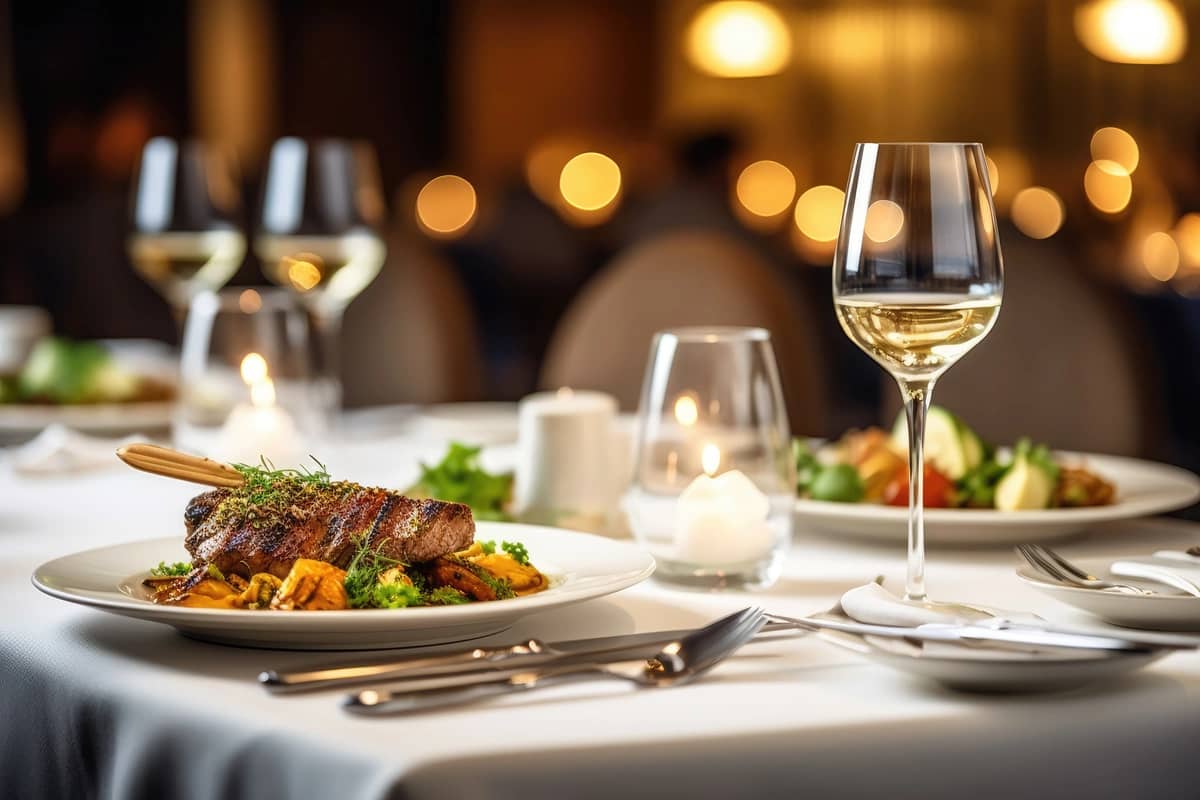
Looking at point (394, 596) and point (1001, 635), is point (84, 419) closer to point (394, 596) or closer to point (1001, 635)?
point (394, 596)

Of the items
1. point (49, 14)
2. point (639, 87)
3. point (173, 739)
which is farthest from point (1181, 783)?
point (639, 87)

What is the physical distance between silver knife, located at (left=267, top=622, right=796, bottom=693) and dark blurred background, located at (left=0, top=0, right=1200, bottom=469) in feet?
4.13

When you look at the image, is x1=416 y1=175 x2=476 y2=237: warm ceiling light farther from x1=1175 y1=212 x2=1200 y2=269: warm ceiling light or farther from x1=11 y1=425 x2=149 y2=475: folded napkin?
x1=11 y1=425 x2=149 y2=475: folded napkin

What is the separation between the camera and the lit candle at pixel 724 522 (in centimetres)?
108

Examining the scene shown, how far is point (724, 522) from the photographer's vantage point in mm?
1082

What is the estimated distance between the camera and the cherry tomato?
1309 mm

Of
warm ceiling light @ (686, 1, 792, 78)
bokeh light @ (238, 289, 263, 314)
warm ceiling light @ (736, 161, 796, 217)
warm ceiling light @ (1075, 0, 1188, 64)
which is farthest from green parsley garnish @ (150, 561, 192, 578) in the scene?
warm ceiling light @ (736, 161, 796, 217)

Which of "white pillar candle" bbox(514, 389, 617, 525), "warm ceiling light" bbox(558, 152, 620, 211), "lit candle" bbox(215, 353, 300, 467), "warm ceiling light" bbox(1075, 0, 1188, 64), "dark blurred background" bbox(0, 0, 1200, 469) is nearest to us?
"white pillar candle" bbox(514, 389, 617, 525)

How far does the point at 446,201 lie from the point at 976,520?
8.37 meters

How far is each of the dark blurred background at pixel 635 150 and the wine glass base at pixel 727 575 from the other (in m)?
0.98

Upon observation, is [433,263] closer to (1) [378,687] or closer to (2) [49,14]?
(1) [378,687]

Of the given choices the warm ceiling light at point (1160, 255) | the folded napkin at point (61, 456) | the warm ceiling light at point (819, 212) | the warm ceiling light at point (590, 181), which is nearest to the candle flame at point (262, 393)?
the folded napkin at point (61, 456)

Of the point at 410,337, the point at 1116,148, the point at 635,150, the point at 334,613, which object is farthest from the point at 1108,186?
the point at 334,613

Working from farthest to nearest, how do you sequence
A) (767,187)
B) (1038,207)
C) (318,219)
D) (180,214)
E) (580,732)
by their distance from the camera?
(767,187), (1038,207), (180,214), (318,219), (580,732)
